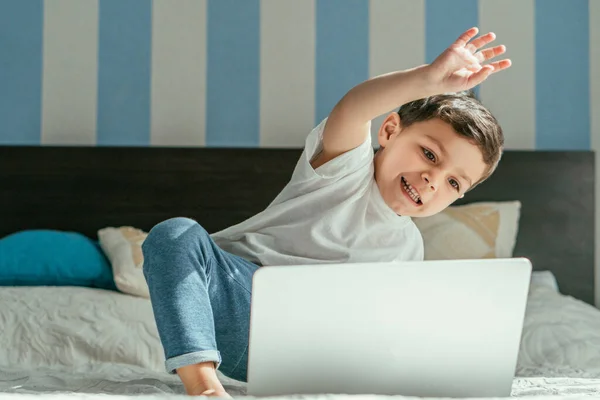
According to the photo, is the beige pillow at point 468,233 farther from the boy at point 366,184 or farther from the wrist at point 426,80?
the wrist at point 426,80

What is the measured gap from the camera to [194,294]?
1.12 meters

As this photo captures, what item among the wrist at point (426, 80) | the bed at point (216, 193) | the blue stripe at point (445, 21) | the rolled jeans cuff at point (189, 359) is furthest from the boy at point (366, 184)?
the blue stripe at point (445, 21)

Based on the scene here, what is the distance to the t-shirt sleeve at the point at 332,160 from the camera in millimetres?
1445

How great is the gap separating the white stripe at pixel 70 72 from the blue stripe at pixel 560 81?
1.76 m

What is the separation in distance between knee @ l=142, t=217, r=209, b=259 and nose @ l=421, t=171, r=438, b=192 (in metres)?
0.45

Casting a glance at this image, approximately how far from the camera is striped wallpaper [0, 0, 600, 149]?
299cm

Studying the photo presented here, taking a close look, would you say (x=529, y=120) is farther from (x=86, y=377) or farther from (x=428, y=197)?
(x=86, y=377)

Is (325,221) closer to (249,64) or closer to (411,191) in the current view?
(411,191)

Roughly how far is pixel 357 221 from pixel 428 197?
147 millimetres

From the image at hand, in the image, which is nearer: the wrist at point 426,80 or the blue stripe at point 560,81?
the wrist at point 426,80

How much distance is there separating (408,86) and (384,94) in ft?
0.16

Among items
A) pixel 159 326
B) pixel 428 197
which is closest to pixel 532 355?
pixel 428 197

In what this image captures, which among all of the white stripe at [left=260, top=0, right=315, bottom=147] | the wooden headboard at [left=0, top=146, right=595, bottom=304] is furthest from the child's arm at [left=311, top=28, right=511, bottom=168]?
the white stripe at [left=260, top=0, right=315, bottom=147]

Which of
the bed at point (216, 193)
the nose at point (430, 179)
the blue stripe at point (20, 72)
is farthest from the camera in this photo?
the blue stripe at point (20, 72)
